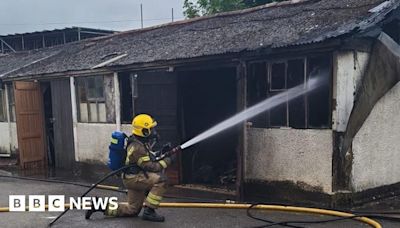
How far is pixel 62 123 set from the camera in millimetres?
11984

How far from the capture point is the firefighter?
6207 mm

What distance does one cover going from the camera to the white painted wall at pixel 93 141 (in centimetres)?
1080

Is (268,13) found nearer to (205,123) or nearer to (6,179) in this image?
(205,123)

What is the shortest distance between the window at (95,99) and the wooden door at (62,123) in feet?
1.48

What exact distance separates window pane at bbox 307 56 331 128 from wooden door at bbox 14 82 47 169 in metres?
8.61

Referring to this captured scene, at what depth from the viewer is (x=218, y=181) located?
9.52 meters

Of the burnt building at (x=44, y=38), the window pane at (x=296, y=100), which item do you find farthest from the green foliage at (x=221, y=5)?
the window pane at (x=296, y=100)

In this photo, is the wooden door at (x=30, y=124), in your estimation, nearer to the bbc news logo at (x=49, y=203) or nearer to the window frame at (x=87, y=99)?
the window frame at (x=87, y=99)

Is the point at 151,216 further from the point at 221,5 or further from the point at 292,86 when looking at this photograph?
the point at 221,5

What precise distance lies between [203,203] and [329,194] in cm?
213

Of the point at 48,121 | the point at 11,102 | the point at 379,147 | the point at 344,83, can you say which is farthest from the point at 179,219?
the point at 11,102

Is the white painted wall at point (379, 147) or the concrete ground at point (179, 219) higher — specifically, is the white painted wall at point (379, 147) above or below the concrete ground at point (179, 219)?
above

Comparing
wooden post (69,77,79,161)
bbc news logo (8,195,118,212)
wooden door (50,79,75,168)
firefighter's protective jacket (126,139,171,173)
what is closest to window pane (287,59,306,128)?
firefighter's protective jacket (126,139,171,173)

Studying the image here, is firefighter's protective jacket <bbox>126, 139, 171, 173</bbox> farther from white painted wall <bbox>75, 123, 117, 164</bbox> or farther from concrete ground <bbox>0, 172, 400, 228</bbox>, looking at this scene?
white painted wall <bbox>75, 123, 117, 164</bbox>
